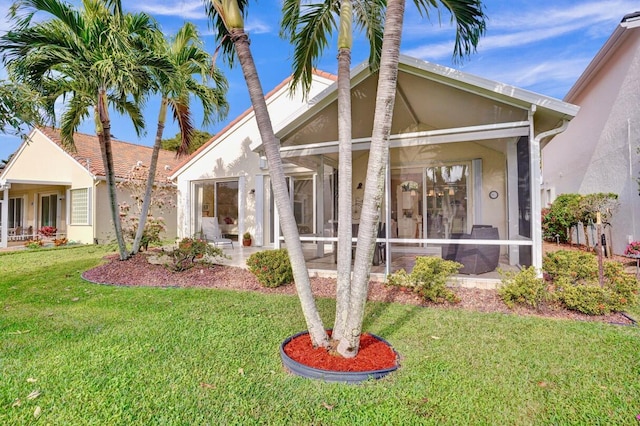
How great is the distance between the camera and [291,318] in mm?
5305

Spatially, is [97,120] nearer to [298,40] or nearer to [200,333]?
[298,40]

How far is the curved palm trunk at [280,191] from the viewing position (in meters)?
3.67

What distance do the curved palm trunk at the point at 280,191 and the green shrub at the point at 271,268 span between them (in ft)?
12.0

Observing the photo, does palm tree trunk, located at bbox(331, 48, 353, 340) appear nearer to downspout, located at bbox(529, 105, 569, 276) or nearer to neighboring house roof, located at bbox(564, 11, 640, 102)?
downspout, located at bbox(529, 105, 569, 276)

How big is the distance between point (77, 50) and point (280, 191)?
7431 mm

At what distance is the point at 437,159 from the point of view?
845 cm

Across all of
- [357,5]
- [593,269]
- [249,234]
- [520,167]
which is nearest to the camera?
[357,5]

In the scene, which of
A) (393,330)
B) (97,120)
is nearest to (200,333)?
(393,330)

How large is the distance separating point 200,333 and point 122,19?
8.13 metres

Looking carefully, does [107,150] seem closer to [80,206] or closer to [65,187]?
[80,206]

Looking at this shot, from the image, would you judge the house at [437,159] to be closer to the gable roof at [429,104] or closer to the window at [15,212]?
the gable roof at [429,104]

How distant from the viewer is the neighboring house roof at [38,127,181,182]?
1700 cm

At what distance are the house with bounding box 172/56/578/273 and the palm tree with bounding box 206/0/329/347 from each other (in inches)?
150

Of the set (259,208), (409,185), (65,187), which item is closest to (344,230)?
(409,185)
